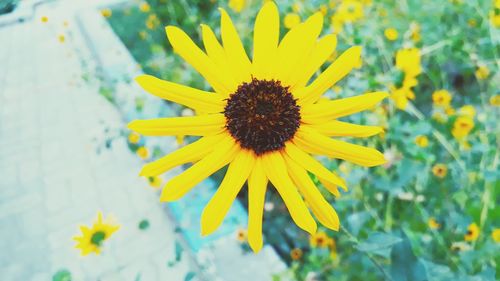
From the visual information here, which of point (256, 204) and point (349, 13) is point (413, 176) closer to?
point (349, 13)

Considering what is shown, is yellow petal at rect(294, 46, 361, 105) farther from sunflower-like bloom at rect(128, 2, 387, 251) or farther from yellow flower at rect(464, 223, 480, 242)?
yellow flower at rect(464, 223, 480, 242)

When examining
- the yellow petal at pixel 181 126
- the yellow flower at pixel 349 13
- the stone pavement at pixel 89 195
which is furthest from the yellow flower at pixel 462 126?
the yellow petal at pixel 181 126

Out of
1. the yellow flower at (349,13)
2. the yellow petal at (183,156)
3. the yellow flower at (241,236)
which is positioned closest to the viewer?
the yellow petal at (183,156)

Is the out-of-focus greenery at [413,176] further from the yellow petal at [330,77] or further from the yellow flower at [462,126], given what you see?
the yellow petal at [330,77]

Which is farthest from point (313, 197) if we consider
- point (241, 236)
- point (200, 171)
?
point (241, 236)

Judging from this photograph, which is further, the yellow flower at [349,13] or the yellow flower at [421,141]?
the yellow flower at [349,13]

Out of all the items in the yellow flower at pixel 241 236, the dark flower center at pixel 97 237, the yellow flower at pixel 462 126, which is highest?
the dark flower center at pixel 97 237

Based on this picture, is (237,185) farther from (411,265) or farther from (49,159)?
(49,159)

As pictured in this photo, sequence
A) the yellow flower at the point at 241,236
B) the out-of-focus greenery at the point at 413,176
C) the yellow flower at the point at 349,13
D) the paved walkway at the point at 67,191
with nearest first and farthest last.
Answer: the out-of-focus greenery at the point at 413,176, the yellow flower at the point at 241,236, the yellow flower at the point at 349,13, the paved walkway at the point at 67,191
